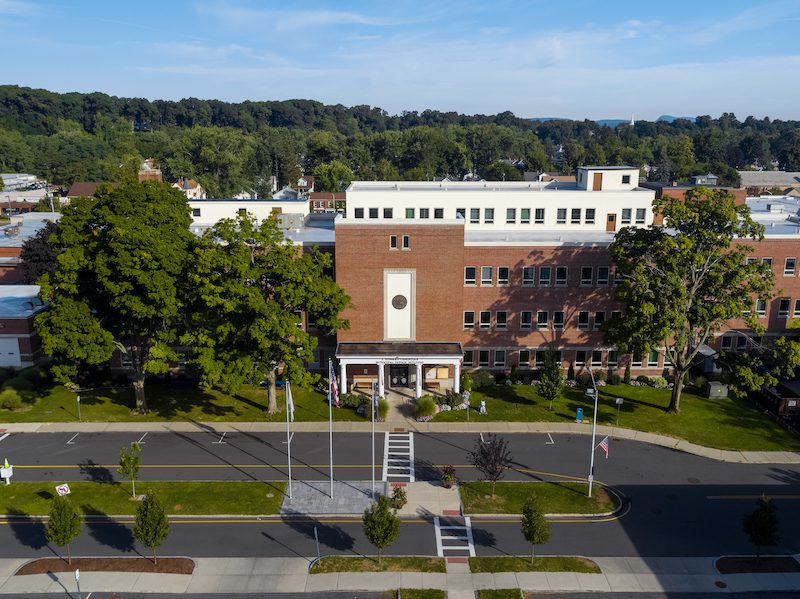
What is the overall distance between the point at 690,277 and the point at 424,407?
22.5m

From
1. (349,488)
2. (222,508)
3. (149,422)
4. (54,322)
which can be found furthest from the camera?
(149,422)

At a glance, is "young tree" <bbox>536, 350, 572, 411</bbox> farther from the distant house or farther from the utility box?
the distant house

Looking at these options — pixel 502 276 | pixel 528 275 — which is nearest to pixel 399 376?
pixel 502 276

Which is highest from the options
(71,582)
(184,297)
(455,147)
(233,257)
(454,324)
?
(455,147)

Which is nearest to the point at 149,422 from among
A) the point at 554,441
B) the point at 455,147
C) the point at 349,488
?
the point at 349,488

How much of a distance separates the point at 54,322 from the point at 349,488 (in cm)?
2462

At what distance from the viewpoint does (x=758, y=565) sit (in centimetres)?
3212

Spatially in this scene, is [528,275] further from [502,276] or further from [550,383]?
[550,383]

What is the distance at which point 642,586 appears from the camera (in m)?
30.5

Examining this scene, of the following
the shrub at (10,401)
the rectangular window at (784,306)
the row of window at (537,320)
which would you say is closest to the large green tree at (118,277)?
the shrub at (10,401)

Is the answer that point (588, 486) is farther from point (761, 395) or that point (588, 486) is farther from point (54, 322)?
point (54, 322)

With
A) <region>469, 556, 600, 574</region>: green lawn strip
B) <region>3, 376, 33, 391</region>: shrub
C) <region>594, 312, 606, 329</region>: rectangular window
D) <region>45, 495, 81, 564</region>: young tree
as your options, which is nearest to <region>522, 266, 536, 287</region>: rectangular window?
<region>594, 312, 606, 329</region>: rectangular window

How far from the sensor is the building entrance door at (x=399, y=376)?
55.4m

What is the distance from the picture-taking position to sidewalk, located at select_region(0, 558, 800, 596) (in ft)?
98.9
